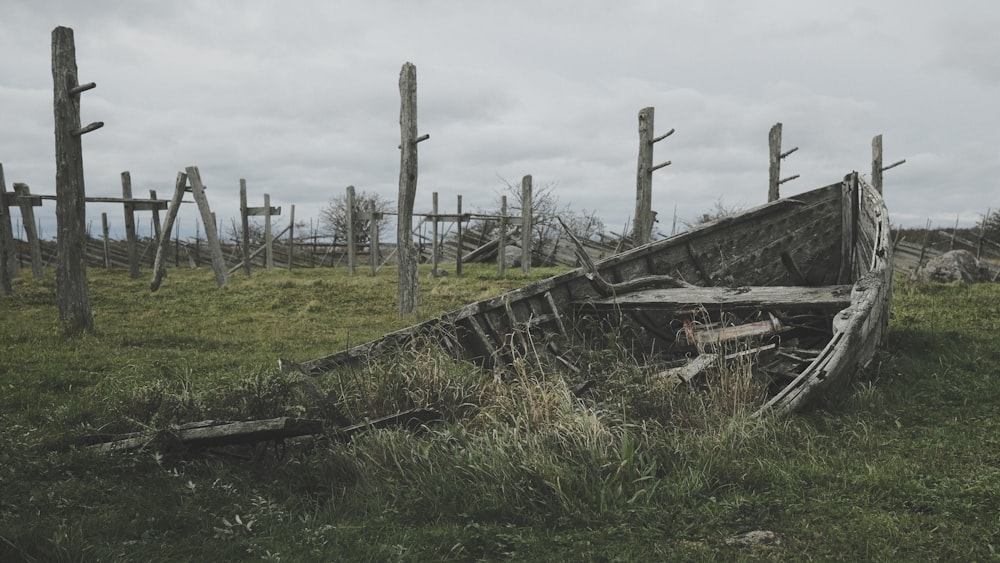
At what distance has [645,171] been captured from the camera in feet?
43.7

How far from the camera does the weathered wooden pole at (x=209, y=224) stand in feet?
52.8

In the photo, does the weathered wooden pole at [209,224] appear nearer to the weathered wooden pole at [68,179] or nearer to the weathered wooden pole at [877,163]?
the weathered wooden pole at [68,179]

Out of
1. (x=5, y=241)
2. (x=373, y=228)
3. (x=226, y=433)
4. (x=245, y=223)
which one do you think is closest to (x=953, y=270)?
(x=373, y=228)

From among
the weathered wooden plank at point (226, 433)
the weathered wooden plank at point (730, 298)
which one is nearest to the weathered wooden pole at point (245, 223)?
the weathered wooden plank at point (730, 298)

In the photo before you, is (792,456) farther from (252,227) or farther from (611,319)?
(252,227)

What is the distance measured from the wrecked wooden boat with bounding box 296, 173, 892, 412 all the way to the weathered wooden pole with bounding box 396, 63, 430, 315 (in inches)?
180

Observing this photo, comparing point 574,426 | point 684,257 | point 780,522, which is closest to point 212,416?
point 574,426

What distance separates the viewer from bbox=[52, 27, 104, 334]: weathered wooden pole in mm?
9805

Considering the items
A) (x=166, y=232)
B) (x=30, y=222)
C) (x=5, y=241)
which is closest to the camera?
(x=166, y=232)

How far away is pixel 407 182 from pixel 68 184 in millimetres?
4654

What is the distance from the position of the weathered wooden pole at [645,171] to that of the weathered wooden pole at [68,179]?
8.67 m

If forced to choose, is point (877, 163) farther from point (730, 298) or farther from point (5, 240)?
point (5, 240)

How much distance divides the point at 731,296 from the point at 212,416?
4.60m

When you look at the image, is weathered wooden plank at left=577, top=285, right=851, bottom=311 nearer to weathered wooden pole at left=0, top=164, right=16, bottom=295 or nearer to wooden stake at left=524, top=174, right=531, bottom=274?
wooden stake at left=524, top=174, right=531, bottom=274
